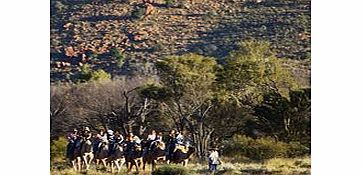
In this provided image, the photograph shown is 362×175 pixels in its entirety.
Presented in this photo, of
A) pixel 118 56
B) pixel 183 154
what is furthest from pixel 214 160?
pixel 118 56

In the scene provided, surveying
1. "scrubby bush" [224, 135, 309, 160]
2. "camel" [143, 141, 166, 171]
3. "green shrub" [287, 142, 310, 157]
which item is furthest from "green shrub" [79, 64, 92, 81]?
"green shrub" [287, 142, 310, 157]

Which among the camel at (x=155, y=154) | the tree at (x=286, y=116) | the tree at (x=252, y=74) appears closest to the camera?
the tree at (x=286, y=116)

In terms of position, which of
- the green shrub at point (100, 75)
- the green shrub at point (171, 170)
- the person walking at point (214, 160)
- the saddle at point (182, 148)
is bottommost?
the green shrub at point (171, 170)

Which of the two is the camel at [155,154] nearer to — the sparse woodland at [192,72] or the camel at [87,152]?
the sparse woodland at [192,72]

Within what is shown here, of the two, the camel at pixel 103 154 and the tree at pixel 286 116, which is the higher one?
the tree at pixel 286 116

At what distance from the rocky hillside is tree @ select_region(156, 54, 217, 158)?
9cm

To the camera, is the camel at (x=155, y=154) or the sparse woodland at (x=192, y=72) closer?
the sparse woodland at (x=192, y=72)

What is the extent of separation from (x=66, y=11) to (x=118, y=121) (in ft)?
3.21

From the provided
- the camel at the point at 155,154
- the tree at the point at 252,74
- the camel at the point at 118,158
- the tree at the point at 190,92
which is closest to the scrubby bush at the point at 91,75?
the tree at the point at 190,92

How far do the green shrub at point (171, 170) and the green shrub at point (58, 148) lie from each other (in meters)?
0.75

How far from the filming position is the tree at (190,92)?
220 inches

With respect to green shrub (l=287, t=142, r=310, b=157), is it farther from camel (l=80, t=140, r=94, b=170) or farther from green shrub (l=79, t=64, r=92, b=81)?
green shrub (l=79, t=64, r=92, b=81)
